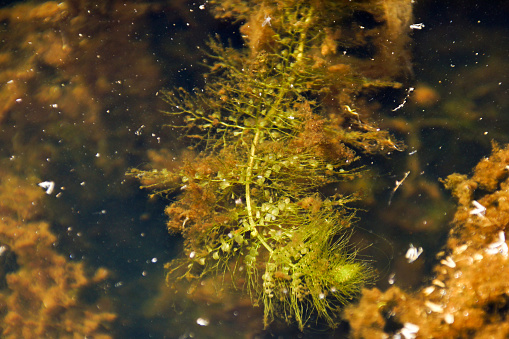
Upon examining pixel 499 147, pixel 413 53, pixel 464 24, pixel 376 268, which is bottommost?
pixel 376 268

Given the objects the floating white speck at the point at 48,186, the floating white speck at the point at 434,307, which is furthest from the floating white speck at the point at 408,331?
the floating white speck at the point at 48,186

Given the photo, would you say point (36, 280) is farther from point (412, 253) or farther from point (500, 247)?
point (500, 247)

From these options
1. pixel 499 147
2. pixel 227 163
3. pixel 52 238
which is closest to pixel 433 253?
pixel 499 147

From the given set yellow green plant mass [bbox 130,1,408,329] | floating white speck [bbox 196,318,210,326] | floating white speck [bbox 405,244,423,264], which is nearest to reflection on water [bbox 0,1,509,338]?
floating white speck [bbox 196,318,210,326]

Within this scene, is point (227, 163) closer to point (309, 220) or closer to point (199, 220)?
point (199, 220)

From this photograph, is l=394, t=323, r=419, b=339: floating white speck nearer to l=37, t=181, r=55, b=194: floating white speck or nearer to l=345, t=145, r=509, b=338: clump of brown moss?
l=345, t=145, r=509, b=338: clump of brown moss

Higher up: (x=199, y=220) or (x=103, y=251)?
(x=199, y=220)
